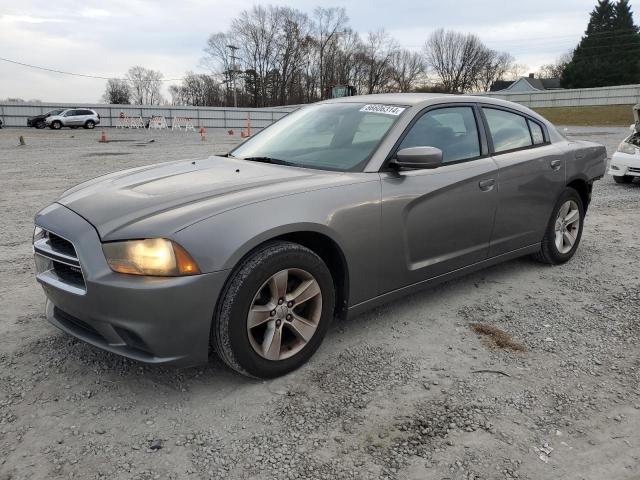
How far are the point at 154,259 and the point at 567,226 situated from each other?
4.04 meters


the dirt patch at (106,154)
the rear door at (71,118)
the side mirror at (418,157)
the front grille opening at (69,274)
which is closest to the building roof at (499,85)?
the rear door at (71,118)

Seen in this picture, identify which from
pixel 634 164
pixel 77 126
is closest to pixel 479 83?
pixel 77 126

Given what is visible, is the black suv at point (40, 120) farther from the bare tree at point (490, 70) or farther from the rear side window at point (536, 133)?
Answer: the bare tree at point (490, 70)

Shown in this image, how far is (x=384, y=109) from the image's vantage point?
3689mm

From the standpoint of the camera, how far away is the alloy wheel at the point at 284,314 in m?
2.76

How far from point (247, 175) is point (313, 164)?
0.49 metres

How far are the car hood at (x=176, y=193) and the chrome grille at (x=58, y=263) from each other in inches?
7.7

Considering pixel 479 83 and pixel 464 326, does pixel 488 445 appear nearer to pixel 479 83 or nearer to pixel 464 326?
pixel 464 326

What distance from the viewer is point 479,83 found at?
3888 inches

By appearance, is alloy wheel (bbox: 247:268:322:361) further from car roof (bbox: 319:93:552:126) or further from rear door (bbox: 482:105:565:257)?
rear door (bbox: 482:105:565:257)

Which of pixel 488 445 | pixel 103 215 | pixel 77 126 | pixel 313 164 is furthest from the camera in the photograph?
pixel 77 126

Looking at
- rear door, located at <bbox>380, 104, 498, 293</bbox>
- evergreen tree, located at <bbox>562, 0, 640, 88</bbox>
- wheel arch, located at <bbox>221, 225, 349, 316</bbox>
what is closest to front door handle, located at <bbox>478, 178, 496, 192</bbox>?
rear door, located at <bbox>380, 104, 498, 293</bbox>

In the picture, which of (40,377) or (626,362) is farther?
(626,362)

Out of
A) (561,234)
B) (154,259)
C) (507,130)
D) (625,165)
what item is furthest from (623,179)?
(154,259)
